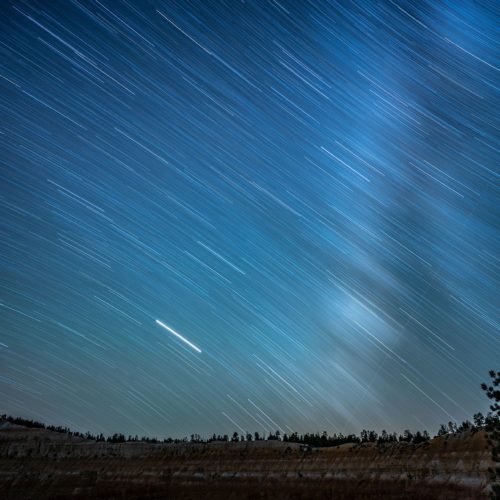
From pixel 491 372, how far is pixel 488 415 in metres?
1.50

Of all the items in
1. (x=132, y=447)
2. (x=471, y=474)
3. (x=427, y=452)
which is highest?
(x=471, y=474)

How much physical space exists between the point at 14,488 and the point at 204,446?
51915 mm

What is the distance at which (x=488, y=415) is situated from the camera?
14852 mm

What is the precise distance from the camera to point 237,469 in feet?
237

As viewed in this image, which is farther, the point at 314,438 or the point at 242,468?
the point at 314,438

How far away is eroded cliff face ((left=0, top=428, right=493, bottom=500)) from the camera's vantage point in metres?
42.5

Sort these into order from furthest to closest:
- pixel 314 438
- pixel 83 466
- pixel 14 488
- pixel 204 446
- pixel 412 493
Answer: pixel 314 438 < pixel 204 446 < pixel 83 466 < pixel 14 488 < pixel 412 493

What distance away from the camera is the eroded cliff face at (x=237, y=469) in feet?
140

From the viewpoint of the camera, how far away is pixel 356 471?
203 feet

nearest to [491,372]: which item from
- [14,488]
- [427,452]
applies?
[14,488]

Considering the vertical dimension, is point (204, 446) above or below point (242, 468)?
below

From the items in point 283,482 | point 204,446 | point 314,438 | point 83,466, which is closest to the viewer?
point 283,482

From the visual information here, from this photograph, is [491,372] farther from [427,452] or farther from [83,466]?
[83,466]

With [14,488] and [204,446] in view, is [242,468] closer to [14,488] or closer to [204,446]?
[204,446]
